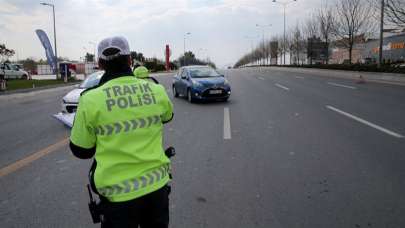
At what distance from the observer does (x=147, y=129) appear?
2438mm

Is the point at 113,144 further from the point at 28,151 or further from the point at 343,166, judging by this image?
the point at 28,151

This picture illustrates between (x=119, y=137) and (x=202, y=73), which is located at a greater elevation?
(x=202, y=73)

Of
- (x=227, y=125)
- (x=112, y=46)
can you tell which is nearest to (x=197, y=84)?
(x=227, y=125)

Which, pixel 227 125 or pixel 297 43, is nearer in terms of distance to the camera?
pixel 227 125

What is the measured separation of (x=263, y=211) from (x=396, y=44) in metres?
55.9

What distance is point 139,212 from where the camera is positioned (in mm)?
2395

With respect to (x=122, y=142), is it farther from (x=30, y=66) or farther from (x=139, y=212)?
(x=30, y=66)

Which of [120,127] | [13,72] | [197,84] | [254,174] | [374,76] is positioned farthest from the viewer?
[13,72]

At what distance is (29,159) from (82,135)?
5047mm

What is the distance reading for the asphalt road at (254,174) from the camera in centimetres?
412

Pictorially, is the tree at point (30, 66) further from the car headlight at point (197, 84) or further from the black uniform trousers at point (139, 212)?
the black uniform trousers at point (139, 212)

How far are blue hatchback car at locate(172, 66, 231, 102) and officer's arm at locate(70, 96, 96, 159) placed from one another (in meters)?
12.2

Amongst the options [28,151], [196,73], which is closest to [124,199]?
[28,151]

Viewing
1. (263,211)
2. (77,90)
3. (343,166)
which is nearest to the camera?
(263,211)
